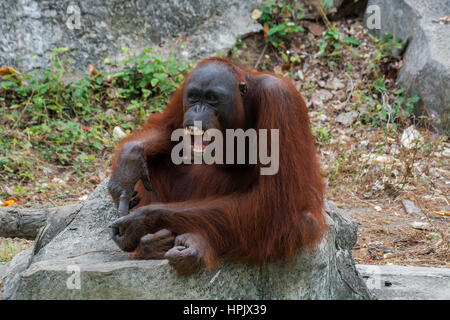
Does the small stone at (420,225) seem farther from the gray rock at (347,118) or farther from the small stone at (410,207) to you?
the gray rock at (347,118)

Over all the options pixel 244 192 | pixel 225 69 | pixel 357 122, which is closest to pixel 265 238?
pixel 244 192

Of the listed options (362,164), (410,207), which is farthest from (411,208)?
(362,164)

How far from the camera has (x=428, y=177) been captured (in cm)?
586

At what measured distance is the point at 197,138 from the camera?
2.96 meters

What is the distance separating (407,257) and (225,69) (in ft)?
7.91

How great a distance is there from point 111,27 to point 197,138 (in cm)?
449

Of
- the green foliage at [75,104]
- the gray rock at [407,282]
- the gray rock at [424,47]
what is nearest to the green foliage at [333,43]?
the gray rock at [424,47]

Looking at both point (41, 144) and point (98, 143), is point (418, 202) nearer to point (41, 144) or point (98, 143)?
point (98, 143)

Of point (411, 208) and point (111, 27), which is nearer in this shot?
point (411, 208)

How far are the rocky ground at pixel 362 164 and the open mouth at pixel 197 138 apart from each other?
2.12 meters

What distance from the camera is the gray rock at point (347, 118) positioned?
22.0ft

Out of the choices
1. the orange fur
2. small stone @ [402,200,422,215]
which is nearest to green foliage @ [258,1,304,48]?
small stone @ [402,200,422,215]

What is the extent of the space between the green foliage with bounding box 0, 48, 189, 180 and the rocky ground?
30cm

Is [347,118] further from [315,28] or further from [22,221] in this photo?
[22,221]
